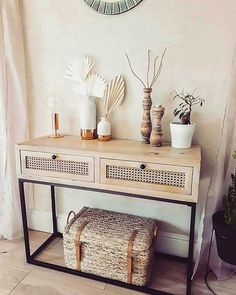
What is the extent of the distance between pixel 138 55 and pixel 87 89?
1.33ft

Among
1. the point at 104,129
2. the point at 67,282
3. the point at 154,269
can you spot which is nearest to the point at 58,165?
the point at 104,129

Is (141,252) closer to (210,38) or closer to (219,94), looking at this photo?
(219,94)

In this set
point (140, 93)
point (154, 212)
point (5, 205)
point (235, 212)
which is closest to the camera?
point (235, 212)

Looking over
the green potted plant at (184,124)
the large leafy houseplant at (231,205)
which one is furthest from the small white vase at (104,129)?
the large leafy houseplant at (231,205)

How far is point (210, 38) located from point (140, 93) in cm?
53

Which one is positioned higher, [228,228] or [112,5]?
[112,5]

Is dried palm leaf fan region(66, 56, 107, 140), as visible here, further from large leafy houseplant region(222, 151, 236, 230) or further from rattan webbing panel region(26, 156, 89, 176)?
large leafy houseplant region(222, 151, 236, 230)

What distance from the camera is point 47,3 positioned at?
1.81 meters

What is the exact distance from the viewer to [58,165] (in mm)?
1565

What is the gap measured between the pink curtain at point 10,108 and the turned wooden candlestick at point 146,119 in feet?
3.02

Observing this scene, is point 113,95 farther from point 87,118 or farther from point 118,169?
point 118,169

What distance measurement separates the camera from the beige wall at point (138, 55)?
1.56 meters

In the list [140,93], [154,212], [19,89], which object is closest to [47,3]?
[19,89]

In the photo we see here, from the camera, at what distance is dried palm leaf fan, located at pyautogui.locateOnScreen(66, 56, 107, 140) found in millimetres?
1752
